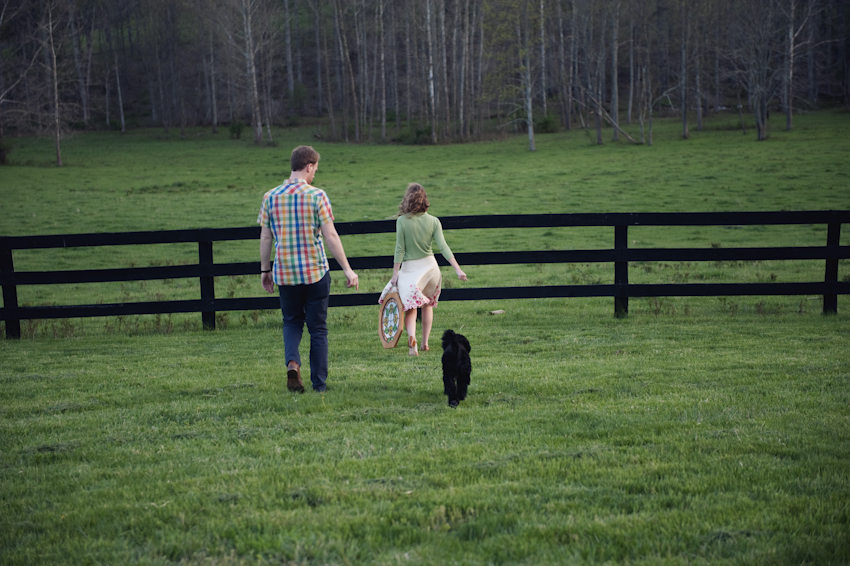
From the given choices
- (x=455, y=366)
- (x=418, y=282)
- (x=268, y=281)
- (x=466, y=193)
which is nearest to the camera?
(x=455, y=366)

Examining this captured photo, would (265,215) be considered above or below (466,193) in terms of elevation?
above

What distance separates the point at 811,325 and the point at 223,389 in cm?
774

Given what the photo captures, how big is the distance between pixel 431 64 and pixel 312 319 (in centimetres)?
4670

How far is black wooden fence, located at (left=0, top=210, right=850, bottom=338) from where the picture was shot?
32.6 ft

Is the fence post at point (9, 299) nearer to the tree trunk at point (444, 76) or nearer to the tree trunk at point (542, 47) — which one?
the tree trunk at point (542, 47)

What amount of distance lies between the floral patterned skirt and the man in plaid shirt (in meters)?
1.50

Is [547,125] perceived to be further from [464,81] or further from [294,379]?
[294,379]

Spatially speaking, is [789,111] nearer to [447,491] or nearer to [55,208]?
[55,208]

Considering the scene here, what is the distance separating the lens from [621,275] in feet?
33.7

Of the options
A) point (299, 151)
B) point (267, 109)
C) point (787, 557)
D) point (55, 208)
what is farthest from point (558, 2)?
point (787, 557)

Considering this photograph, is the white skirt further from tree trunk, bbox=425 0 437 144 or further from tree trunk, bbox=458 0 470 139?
tree trunk, bbox=458 0 470 139

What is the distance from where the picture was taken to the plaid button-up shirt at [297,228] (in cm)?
592

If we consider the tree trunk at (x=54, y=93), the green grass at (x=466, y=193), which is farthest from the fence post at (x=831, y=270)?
the tree trunk at (x=54, y=93)

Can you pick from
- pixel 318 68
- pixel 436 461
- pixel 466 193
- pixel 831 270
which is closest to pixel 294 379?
pixel 436 461
